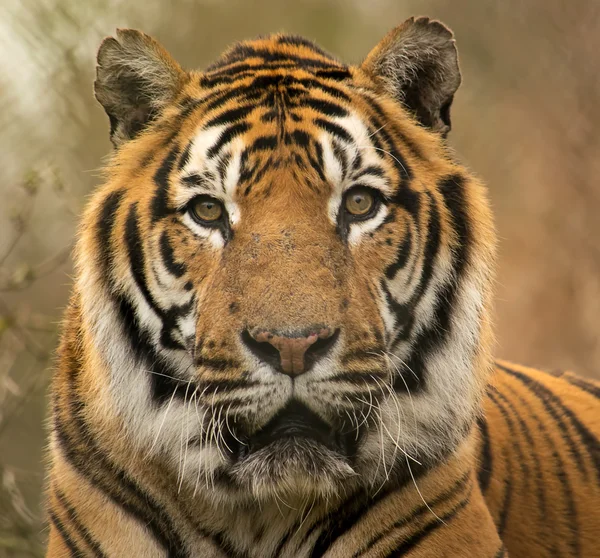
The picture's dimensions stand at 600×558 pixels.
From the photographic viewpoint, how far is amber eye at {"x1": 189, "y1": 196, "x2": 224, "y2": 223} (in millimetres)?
2701

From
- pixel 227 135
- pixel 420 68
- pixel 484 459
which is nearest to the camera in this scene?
pixel 227 135

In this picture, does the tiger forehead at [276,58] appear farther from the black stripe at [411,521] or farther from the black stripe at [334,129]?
the black stripe at [411,521]

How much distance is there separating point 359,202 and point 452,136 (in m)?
8.06

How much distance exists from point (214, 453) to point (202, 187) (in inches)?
29.8

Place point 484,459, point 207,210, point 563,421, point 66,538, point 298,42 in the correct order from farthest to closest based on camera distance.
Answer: point 563,421 → point 484,459 → point 298,42 → point 66,538 → point 207,210

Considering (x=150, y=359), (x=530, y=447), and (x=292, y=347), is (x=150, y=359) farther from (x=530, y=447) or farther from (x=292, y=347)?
(x=530, y=447)

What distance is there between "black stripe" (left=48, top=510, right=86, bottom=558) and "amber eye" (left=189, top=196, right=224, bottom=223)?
41.4 inches

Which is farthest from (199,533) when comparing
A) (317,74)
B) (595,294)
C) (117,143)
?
(595,294)

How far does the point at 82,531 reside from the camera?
2.88 m

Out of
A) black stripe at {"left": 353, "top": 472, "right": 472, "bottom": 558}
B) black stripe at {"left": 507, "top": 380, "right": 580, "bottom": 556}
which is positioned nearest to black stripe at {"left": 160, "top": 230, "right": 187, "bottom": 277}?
black stripe at {"left": 353, "top": 472, "right": 472, "bottom": 558}

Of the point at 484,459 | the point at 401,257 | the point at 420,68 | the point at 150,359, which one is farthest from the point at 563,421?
the point at 150,359

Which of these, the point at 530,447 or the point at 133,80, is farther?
the point at 530,447

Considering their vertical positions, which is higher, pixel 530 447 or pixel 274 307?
pixel 274 307

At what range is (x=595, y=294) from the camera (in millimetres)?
8617
